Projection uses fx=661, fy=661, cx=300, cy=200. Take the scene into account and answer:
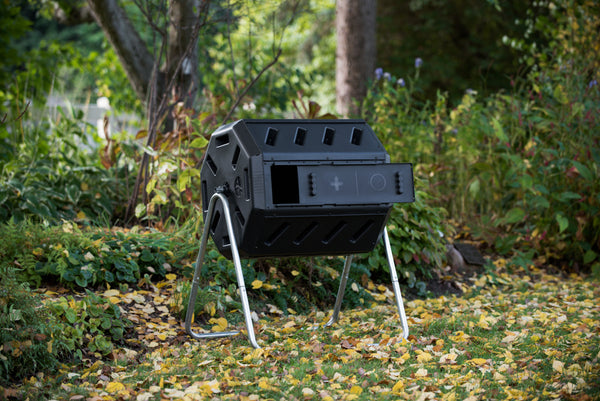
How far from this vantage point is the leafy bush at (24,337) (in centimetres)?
282

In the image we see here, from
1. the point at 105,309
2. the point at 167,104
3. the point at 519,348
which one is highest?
the point at 167,104

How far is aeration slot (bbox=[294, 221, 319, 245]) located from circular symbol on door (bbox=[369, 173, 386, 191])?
0.33 meters

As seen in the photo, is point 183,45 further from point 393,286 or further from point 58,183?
point 393,286

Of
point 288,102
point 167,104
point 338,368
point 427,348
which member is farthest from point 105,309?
point 288,102

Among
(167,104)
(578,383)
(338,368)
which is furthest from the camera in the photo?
(167,104)

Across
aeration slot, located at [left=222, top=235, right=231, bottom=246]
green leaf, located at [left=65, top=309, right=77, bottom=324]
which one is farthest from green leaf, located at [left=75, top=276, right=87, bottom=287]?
aeration slot, located at [left=222, top=235, right=231, bottom=246]

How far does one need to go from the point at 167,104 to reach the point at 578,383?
402cm

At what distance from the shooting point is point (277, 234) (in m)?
3.19

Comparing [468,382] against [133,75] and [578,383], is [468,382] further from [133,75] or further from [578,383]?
[133,75]

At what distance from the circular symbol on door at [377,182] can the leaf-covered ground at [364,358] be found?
2.64ft

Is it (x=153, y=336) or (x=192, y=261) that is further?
(x=192, y=261)

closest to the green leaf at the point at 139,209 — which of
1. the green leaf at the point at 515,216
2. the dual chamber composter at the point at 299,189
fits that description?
the dual chamber composter at the point at 299,189

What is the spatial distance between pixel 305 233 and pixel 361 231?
32 centimetres

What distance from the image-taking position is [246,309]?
124 inches
